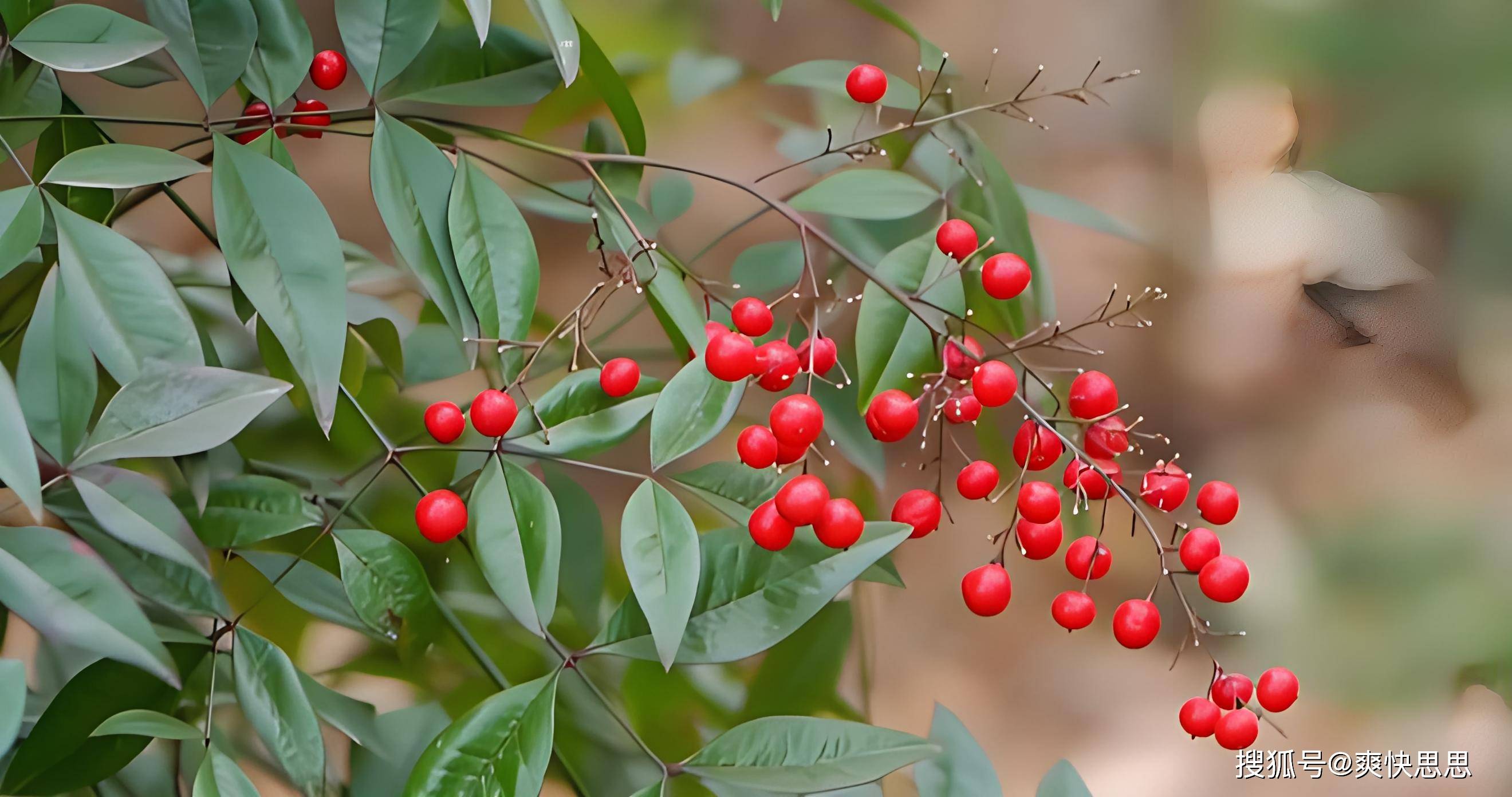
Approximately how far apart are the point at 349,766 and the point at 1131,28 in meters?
0.72

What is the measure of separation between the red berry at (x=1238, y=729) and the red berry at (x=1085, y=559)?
104mm

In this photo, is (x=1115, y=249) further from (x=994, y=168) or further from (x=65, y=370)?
(x=65, y=370)

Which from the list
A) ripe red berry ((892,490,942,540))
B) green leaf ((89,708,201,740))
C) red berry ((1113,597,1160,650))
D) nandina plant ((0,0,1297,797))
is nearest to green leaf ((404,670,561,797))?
nandina plant ((0,0,1297,797))

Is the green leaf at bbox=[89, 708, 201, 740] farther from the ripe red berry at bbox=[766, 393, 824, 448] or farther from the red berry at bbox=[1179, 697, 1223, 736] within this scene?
the red berry at bbox=[1179, 697, 1223, 736]

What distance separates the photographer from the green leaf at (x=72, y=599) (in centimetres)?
35

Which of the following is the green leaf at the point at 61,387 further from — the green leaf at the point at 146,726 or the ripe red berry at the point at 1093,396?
the ripe red berry at the point at 1093,396

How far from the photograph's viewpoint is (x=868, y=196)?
0.57 m

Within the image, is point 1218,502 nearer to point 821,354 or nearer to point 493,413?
point 821,354

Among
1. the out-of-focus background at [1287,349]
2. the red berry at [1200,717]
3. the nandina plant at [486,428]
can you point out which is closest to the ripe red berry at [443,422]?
the nandina plant at [486,428]

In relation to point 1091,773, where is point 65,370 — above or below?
above

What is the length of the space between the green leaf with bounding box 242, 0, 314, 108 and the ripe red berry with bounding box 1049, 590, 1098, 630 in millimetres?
489

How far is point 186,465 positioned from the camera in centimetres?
49

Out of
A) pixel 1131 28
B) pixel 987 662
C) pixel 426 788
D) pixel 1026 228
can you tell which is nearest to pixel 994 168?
pixel 1026 228

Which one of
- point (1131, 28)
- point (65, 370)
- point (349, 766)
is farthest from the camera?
point (1131, 28)
